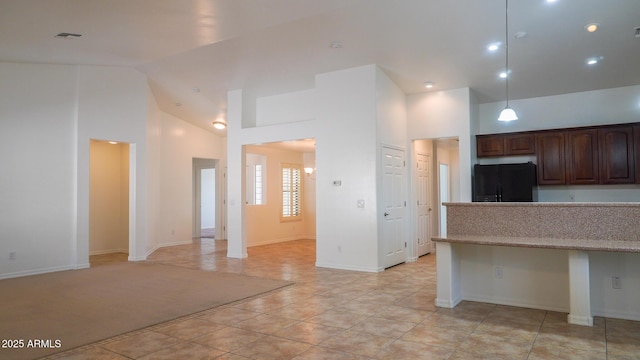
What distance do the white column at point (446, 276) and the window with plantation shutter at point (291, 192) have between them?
6.39 m

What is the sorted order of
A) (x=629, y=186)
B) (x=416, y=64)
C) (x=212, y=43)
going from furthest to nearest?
(x=629, y=186)
(x=416, y=64)
(x=212, y=43)

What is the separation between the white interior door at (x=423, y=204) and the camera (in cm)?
780

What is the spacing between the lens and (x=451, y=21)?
480 centimetres

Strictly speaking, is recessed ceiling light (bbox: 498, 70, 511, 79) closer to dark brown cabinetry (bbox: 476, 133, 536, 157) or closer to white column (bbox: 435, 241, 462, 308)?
dark brown cabinetry (bbox: 476, 133, 536, 157)

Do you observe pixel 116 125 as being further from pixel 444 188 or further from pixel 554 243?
pixel 444 188

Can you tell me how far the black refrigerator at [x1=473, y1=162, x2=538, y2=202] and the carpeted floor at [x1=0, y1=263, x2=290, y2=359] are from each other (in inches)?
152

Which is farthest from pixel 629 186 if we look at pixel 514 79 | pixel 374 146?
pixel 374 146

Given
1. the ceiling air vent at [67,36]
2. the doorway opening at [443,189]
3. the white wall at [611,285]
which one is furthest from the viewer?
the doorway opening at [443,189]

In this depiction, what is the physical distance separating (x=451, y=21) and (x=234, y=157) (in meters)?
4.76

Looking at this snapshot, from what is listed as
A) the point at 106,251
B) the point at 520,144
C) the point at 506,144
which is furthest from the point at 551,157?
the point at 106,251

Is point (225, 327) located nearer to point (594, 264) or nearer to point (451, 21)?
point (594, 264)

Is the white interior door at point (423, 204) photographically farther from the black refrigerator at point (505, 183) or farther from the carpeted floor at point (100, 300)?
the carpeted floor at point (100, 300)

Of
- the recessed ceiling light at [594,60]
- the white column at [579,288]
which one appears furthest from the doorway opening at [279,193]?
the white column at [579,288]

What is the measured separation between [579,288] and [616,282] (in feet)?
1.67
